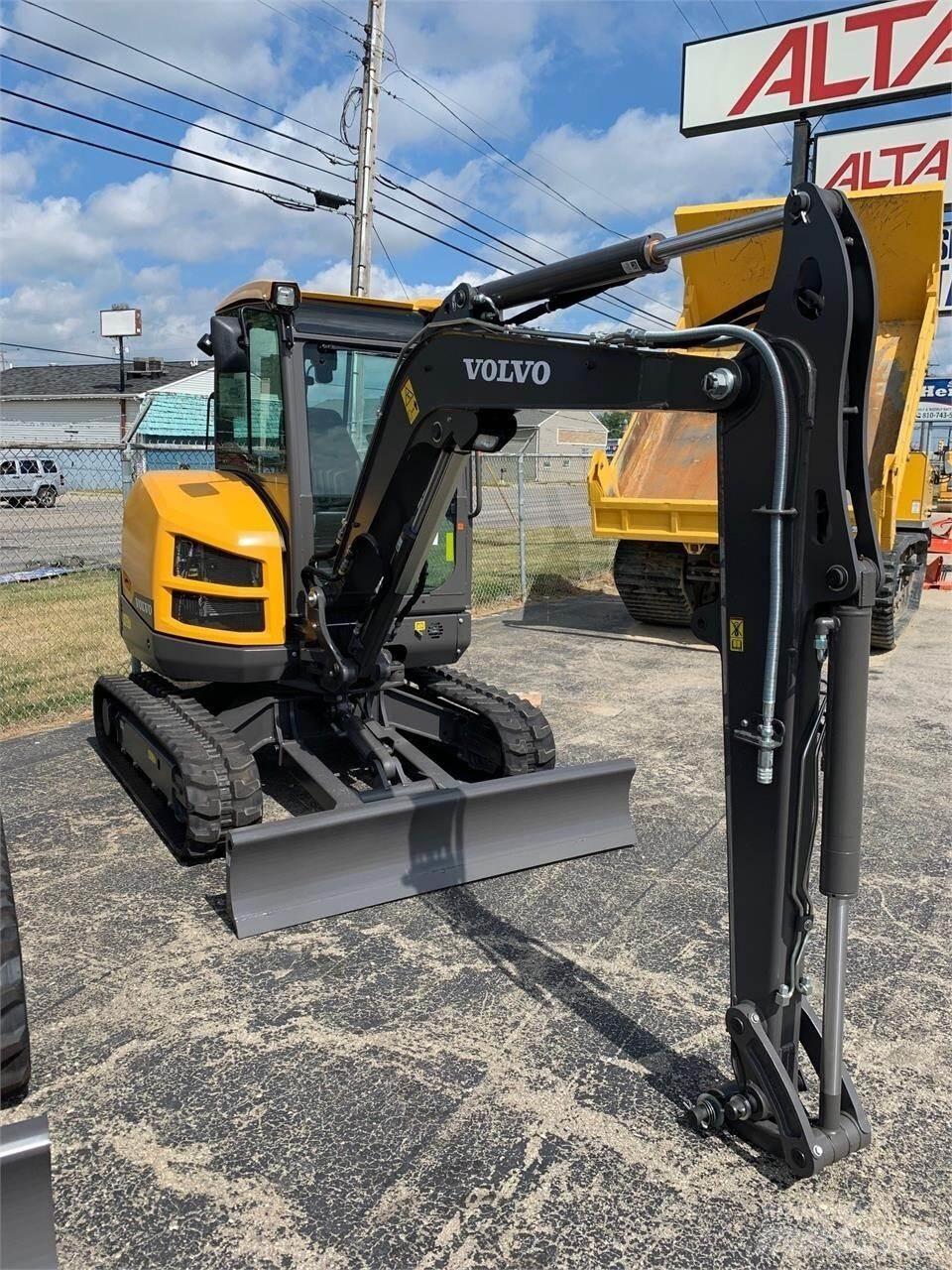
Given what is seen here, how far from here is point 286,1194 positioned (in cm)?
245

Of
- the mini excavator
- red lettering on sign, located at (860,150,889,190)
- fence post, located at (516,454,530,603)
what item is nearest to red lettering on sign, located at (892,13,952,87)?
red lettering on sign, located at (860,150,889,190)

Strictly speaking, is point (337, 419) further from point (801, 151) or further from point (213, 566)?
point (801, 151)

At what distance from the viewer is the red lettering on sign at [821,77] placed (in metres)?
13.0

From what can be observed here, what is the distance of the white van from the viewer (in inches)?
877

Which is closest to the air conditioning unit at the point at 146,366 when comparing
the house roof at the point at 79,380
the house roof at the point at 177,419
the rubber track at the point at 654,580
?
the house roof at the point at 79,380

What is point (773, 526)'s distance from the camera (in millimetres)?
2457

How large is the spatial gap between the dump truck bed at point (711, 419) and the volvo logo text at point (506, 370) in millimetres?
5302

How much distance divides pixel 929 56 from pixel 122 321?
37.9 m

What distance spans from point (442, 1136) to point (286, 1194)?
0.44 metres

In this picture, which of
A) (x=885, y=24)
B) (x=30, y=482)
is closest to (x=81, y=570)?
(x=885, y=24)

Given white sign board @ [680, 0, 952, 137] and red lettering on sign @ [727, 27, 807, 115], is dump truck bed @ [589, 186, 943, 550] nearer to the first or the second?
white sign board @ [680, 0, 952, 137]

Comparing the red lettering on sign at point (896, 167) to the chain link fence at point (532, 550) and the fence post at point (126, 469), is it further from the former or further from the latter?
the fence post at point (126, 469)

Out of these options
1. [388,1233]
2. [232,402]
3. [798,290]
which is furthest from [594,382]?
[232,402]

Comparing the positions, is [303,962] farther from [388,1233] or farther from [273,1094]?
[388,1233]
